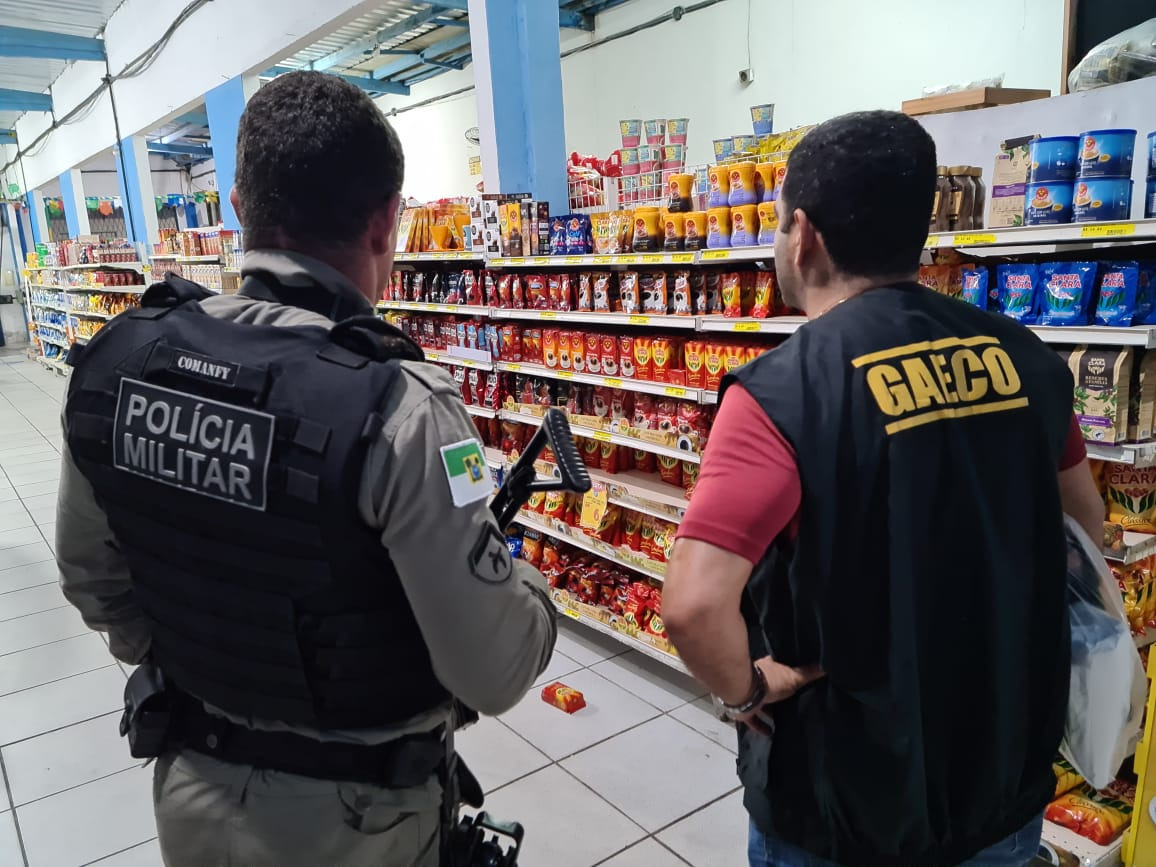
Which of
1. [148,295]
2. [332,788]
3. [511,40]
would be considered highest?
[511,40]

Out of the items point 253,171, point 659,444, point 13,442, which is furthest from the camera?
point 13,442

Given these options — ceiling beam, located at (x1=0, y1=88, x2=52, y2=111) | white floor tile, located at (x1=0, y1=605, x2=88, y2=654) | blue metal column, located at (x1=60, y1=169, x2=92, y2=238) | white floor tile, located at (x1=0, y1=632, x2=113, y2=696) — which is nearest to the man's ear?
white floor tile, located at (x1=0, y1=632, x2=113, y2=696)

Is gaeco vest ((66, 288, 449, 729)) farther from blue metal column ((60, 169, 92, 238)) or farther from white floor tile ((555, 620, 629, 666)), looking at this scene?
blue metal column ((60, 169, 92, 238))

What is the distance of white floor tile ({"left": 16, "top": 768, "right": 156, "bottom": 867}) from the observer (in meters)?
2.72

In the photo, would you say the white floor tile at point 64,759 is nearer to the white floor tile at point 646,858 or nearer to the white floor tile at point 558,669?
the white floor tile at point 558,669

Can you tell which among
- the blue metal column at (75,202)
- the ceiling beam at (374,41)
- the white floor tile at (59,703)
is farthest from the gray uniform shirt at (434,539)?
the blue metal column at (75,202)

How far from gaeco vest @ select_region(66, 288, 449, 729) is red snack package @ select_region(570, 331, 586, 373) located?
8.53ft

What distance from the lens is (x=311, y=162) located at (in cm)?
112

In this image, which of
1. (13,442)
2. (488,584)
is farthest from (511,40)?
(13,442)

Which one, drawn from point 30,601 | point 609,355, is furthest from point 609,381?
point 30,601

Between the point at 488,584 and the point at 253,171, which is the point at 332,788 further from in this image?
the point at 253,171

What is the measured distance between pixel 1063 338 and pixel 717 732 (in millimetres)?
1979

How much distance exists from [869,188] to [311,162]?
79 cm

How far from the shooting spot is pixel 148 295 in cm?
127
